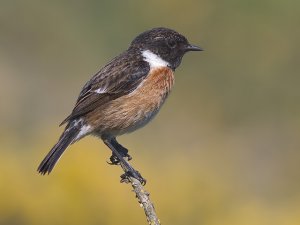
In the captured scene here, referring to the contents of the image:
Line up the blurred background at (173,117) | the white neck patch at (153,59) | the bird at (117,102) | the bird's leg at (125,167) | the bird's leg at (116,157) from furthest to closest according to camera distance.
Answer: the blurred background at (173,117)
the white neck patch at (153,59)
the bird at (117,102)
the bird's leg at (116,157)
the bird's leg at (125,167)

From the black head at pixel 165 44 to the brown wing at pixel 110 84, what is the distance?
0.27 metres

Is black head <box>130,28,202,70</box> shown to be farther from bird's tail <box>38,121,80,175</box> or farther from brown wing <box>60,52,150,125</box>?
bird's tail <box>38,121,80,175</box>

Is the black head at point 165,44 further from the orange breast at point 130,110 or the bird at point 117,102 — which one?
the orange breast at point 130,110

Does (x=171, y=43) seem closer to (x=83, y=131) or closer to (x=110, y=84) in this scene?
(x=110, y=84)

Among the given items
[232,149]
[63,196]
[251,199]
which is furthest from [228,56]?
[63,196]

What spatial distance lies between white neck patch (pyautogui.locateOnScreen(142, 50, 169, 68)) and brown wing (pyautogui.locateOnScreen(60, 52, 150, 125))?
0.13 m

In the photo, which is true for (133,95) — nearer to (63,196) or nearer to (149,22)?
(63,196)

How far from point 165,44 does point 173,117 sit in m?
6.57

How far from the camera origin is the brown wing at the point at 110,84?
7.29 meters

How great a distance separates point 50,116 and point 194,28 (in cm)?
385

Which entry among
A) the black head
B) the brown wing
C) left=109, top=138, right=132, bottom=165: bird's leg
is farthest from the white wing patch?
the black head

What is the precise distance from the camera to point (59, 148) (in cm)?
713

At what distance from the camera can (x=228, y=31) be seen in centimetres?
1647

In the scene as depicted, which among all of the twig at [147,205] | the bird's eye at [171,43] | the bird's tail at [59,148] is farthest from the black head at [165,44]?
the twig at [147,205]
